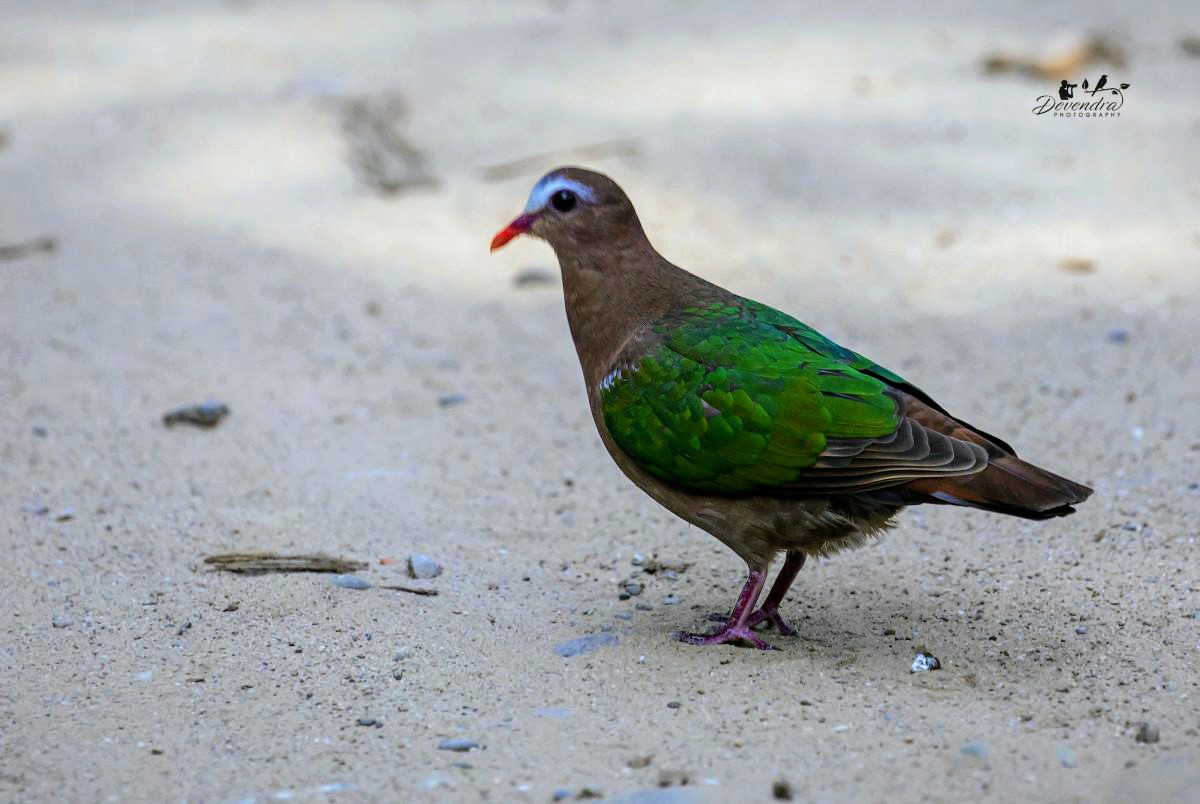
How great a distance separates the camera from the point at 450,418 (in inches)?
229

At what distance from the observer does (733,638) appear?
3.99m

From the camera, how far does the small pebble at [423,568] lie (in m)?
4.46

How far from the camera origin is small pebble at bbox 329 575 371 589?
4.32 metres

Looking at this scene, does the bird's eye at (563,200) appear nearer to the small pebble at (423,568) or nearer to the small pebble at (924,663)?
the small pebble at (423,568)

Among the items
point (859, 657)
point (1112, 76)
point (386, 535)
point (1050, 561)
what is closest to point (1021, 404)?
point (1050, 561)

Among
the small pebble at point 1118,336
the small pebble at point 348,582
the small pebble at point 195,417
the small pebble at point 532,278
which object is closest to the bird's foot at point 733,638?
the small pebble at point 348,582

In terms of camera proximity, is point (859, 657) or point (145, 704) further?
point (859, 657)

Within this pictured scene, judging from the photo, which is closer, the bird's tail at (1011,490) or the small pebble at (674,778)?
the small pebble at (674,778)

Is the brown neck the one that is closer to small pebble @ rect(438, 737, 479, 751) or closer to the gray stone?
small pebble @ rect(438, 737, 479, 751)

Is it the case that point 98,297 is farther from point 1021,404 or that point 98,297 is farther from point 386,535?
point 1021,404

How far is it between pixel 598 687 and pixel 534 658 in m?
0.27

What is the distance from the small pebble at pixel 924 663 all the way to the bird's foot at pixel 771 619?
0.46m

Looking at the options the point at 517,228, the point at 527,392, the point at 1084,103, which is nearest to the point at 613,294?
the point at 517,228

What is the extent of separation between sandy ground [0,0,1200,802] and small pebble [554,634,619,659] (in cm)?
6
